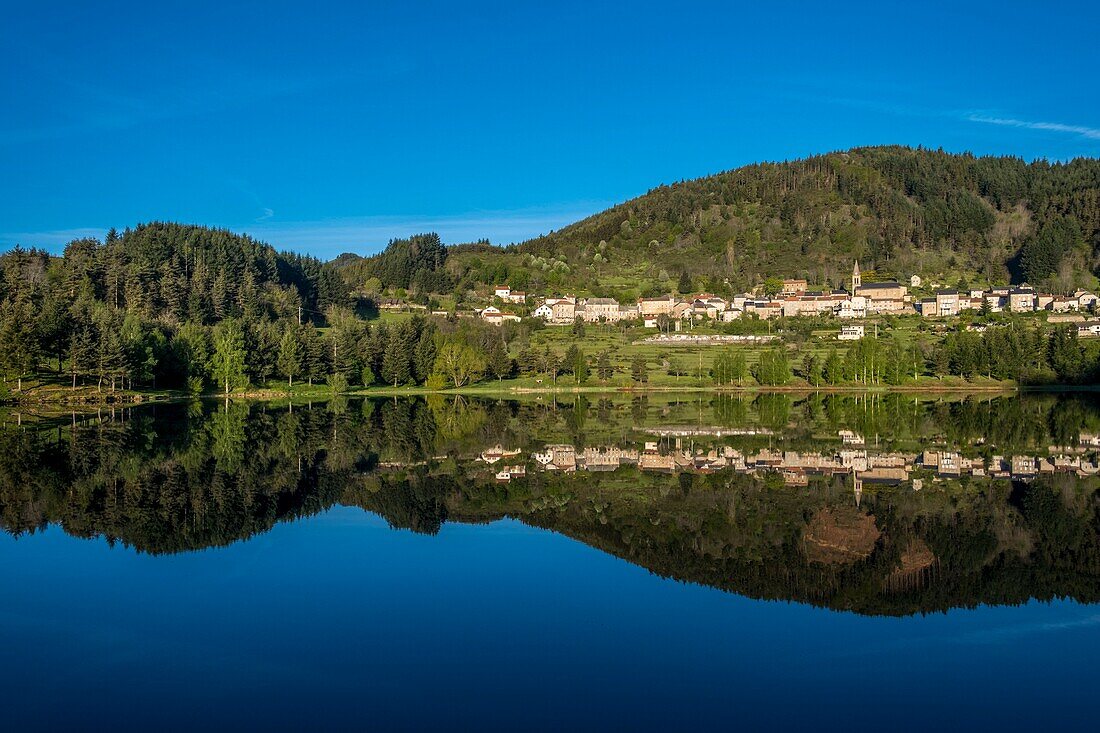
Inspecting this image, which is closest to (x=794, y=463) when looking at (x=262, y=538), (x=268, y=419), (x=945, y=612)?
(x=945, y=612)

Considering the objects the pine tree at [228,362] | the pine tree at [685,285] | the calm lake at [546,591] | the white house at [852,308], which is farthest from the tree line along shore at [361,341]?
the calm lake at [546,591]

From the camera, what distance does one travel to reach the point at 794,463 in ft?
107

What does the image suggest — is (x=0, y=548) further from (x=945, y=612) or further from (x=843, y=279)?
(x=843, y=279)

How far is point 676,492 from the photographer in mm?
26719

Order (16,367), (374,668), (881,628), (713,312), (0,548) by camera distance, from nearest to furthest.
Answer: (374,668) < (881,628) < (0,548) < (16,367) < (713,312)

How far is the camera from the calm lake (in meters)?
11.2

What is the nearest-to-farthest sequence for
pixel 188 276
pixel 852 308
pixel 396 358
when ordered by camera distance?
1. pixel 396 358
2. pixel 188 276
3. pixel 852 308

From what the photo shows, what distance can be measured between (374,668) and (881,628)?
26.6 feet

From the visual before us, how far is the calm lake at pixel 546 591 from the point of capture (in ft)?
36.7

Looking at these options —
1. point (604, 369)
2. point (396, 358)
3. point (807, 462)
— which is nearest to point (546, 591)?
point (807, 462)

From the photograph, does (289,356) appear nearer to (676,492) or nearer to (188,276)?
(188,276)

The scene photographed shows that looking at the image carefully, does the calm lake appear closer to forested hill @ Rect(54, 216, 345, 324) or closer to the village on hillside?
forested hill @ Rect(54, 216, 345, 324)

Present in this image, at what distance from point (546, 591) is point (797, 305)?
138 m

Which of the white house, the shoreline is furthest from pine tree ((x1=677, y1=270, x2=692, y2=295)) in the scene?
the shoreline
